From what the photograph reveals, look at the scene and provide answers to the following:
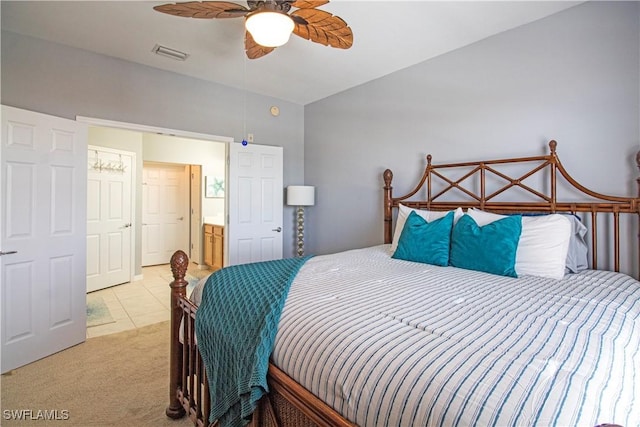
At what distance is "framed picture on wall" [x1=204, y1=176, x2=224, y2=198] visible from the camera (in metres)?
6.16

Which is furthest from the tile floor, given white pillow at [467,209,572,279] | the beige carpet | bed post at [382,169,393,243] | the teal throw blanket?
white pillow at [467,209,572,279]

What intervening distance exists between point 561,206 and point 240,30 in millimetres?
2774

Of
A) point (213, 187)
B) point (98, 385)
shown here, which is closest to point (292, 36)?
point (98, 385)

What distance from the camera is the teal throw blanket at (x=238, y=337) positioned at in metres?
1.13

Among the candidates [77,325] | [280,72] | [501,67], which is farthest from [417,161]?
[77,325]

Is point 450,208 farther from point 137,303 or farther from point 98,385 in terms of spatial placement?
point 137,303

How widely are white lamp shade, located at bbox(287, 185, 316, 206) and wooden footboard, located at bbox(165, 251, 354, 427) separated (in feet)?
7.72

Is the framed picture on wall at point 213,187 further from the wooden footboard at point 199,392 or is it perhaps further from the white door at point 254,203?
the wooden footboard at point 199,392

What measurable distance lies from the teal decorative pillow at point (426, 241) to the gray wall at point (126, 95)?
7.72 ft

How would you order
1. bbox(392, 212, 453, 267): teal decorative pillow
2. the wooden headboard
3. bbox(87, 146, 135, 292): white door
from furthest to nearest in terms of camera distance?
1. bbox(87, 146, 135, 292): white door
2. bbox(392, 212, 453, 267): teal decorative pillow
3. the wooden headboard

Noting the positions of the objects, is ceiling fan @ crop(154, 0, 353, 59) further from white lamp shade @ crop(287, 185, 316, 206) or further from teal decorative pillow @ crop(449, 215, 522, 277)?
white lamp shade @ crop(287, 185, 316, 206)

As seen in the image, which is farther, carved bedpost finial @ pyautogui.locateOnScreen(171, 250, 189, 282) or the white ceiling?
the white ceiling

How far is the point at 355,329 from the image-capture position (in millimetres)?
1034
